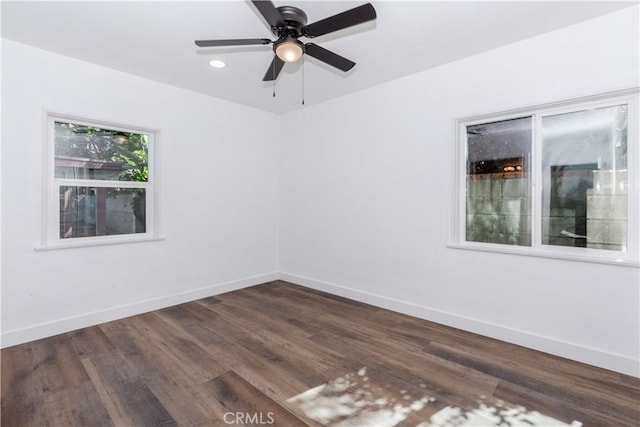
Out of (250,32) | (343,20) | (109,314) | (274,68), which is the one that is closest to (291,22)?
(343,20)

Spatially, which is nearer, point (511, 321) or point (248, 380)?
point (248, 380)

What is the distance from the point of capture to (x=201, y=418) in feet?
6.00

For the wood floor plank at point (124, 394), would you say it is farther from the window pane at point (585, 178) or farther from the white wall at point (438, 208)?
the window pane at point (585, 178)

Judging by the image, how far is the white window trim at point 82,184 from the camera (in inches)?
114

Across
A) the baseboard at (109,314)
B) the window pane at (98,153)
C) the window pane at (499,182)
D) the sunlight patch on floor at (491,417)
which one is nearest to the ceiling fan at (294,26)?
the window pane at (499,182)

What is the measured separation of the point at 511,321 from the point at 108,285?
13.2 feet

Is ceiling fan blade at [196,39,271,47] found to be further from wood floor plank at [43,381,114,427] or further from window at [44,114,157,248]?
wood floor plank at [43,381,114,427]

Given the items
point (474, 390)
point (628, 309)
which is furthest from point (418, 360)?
point (628, 309)

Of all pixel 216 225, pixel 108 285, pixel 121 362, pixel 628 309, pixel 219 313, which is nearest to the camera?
pixel 628 309

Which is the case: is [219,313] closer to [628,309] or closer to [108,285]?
[108,285]

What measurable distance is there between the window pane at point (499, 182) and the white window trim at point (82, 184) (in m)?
3.51

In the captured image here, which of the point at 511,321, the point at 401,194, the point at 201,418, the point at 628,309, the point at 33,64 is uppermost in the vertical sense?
the point at 33,64

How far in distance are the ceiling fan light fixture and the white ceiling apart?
0.32 metres

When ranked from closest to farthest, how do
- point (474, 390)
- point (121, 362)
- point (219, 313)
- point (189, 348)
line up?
point (474, 390)
point (121, 362)
point (189, 348)
point (219, 313)
